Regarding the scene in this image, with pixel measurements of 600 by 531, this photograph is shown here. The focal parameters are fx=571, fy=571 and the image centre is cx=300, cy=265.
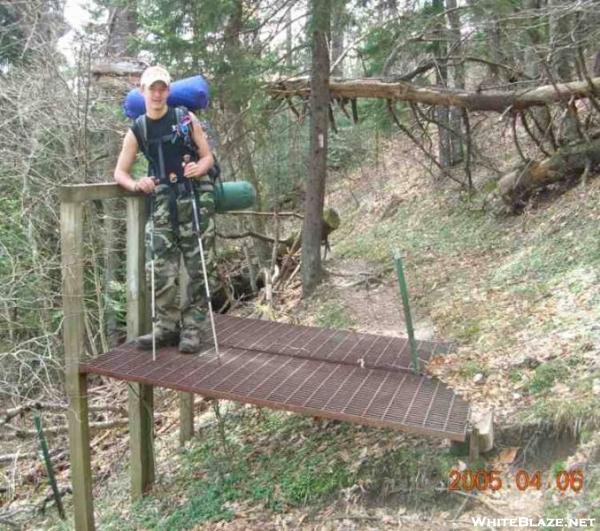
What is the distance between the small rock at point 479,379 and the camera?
4293 mm

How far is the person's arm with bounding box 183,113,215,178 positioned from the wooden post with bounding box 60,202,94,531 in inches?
34.2

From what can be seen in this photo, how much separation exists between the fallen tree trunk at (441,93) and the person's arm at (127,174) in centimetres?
431

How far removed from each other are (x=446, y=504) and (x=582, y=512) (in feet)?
Result: 2.49

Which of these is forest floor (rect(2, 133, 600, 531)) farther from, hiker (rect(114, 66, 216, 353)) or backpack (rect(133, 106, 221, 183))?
backpack (rect(133, 106, 221, 183))

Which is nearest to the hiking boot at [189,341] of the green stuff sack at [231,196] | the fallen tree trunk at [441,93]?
the green stuff sack at [231,196]

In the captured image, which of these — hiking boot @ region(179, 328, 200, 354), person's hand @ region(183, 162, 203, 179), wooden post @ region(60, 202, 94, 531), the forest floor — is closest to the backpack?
person's hand @ region(183, 162, 203, 179)

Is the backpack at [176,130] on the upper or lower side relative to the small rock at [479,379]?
upper

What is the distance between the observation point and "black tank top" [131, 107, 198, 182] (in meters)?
4.26

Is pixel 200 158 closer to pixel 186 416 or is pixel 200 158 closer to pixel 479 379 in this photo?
pixel 186 416

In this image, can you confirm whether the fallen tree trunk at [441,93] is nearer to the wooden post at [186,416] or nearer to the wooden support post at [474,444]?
the wooden post at [186,416]

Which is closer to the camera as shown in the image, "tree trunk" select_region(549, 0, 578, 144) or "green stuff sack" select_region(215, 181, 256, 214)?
"green stuff sack" select_region(215, 181, 256, 214)

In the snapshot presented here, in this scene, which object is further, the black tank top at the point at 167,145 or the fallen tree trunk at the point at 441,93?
the fallen tree trunk at the point at 441,93
